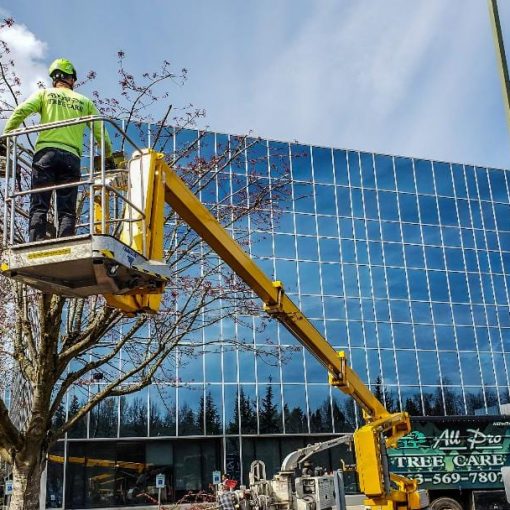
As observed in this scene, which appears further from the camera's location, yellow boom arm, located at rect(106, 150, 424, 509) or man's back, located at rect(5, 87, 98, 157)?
yellow boom arm, located at rect(106, 150, 424, 509)

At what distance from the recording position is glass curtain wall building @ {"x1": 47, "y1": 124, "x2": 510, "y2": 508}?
30.8 meters

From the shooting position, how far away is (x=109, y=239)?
538 cm

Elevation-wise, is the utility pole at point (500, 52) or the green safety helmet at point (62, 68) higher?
the utility pole at point (500, 52)

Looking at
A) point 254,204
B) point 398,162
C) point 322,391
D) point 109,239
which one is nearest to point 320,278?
point 322,391

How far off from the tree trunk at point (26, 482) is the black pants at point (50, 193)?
4.80 metres

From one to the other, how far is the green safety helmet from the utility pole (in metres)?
5.53

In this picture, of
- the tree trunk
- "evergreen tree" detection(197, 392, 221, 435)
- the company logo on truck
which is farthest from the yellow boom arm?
"evergreen tree" detection(197, 392, 221, 435)

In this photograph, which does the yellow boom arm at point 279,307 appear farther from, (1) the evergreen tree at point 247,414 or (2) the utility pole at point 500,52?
(1) the evergreen tree at point 247,414

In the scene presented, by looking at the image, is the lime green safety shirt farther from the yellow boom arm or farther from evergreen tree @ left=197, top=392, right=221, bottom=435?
evergreen tree @ left=197, top=392, right=221, bottom=435

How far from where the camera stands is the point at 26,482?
9297mm

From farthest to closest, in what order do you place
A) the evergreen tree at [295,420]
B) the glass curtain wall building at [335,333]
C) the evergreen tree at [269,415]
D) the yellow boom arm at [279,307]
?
the evergreen tree at [295,420]
the evergreen tree at [269,415]
the glass curtain wall building at [335,333]
the yellow boom arm at [279,307]

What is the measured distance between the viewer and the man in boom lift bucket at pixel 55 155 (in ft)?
19.9

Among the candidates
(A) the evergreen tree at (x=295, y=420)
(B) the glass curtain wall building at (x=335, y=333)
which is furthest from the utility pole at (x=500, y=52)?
(A) the evergreen tree at (x=295, y=420)

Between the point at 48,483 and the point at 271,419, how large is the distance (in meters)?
11.1
